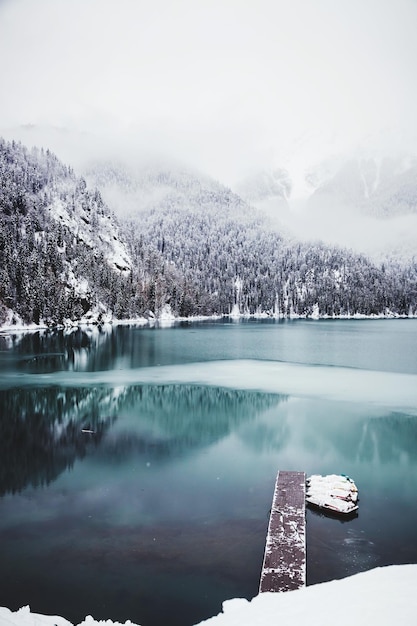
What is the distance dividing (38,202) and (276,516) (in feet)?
556

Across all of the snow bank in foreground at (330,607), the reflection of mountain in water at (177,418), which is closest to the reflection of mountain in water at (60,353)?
the reflection of mountain in water at (177,418)

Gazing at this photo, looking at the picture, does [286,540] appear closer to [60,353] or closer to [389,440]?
[389,440]

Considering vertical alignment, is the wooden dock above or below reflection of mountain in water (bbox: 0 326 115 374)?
below

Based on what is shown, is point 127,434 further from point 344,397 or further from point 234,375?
point 234,375

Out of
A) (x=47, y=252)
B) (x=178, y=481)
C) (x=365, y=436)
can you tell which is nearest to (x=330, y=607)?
(x=178, y=481)

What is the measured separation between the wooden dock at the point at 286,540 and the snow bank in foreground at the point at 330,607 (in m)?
1.18

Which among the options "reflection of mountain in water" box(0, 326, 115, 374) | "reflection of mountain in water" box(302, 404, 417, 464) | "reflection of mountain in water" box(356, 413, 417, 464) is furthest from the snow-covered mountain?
"reflection of mountain in water" box(356, 413, 417, 464)

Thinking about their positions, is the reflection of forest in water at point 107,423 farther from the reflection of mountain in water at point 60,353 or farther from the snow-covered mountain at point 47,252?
the snow-covered mountain at point 47,252

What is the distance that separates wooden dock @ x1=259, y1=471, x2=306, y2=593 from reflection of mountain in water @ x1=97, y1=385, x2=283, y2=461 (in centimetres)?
787

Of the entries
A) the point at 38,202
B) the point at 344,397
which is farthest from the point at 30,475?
the point at 38,202

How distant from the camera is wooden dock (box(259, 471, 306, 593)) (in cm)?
1434

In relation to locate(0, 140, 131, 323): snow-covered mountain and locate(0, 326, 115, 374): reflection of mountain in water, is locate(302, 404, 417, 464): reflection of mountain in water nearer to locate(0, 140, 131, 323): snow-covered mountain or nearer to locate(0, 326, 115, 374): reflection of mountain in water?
locate(0, 326, 115, 374): reflection of mountain in water

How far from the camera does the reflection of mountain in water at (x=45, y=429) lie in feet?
78.2

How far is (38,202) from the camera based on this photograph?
168375 millimetres
